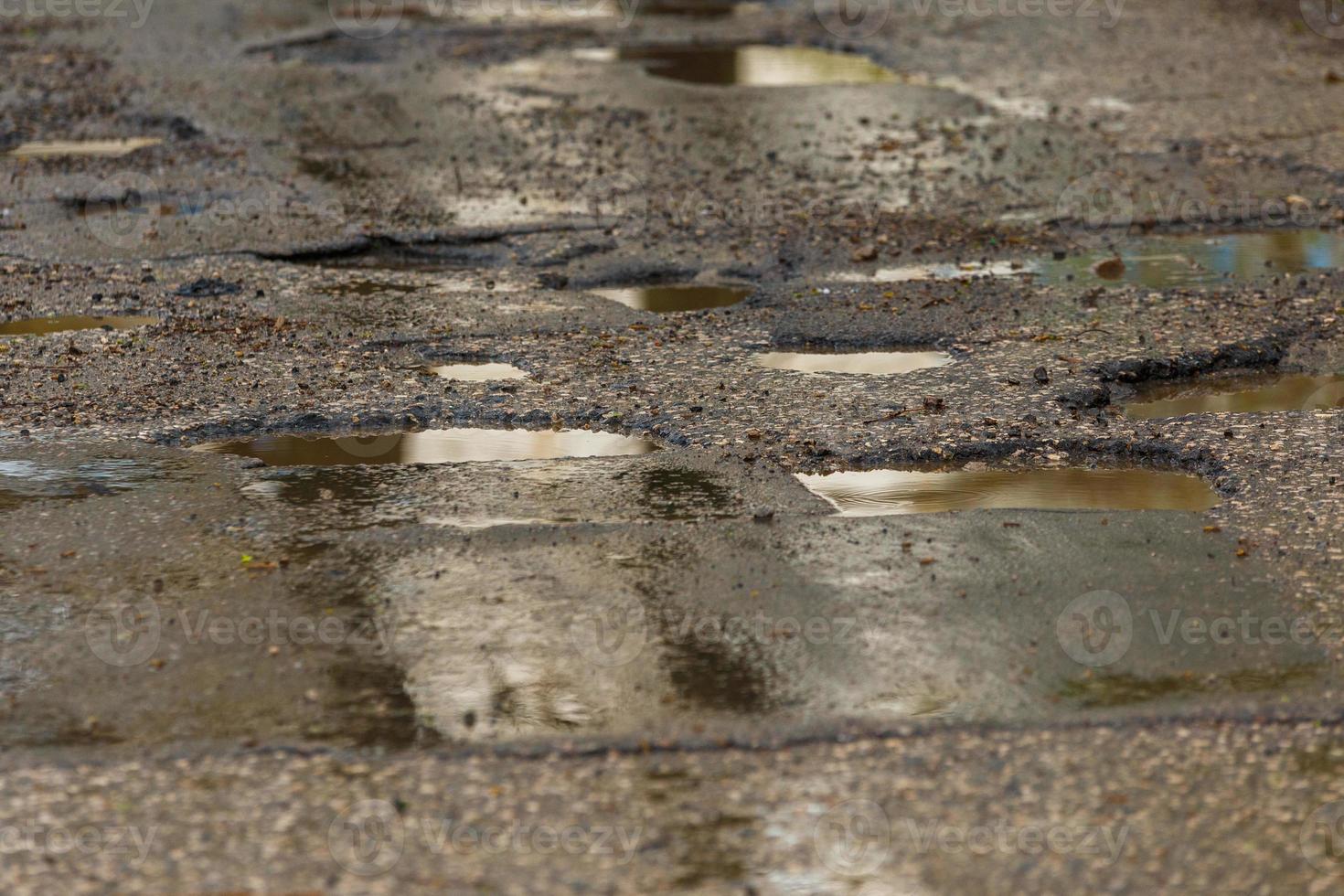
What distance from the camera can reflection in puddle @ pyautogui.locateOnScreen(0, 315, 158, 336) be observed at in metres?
6.47

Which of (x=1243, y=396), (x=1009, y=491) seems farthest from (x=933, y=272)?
(x=1009, y=491)

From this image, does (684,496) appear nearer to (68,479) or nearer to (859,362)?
(859,362)

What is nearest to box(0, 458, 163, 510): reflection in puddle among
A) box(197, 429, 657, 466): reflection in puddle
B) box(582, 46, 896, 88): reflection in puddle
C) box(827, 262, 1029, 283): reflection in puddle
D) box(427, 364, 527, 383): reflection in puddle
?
box(197, 429, 657, 466): reflection in puddle

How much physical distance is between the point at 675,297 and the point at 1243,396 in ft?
8.17

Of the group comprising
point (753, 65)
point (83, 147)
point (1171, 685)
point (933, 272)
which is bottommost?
point (1171, 685)

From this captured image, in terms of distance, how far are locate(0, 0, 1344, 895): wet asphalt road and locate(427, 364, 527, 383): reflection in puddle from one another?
0.43ft

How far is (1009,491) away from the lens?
484cm

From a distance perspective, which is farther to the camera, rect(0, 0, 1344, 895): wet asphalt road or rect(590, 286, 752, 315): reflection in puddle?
rect(590, 286, 752, 315): reflection in puddle

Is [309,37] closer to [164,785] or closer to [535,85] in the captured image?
[535,85]

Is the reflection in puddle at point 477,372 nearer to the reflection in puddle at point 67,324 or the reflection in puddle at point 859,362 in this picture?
the reflection in puddle at point 859,362

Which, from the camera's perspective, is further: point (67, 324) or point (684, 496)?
point (67, 324)

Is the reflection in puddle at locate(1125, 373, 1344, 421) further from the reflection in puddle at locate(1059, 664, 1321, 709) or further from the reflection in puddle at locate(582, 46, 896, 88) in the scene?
the reflection in puddle at locate(582, 46, 896, 88)

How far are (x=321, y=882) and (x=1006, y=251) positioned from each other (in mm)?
5409

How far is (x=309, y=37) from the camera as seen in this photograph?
46.3ft
